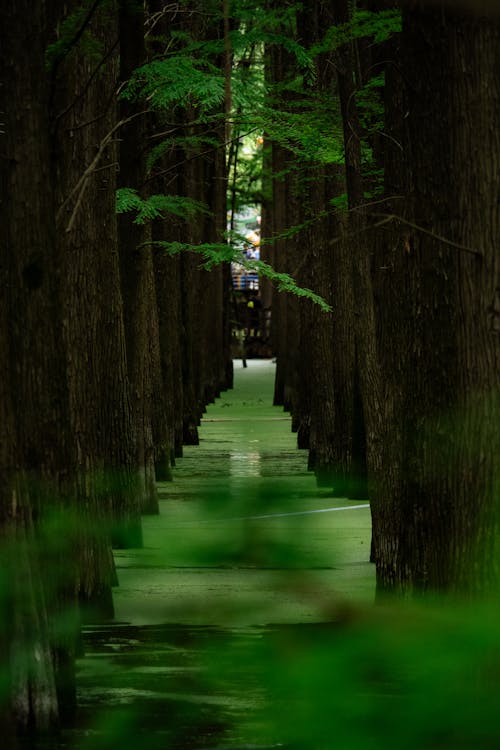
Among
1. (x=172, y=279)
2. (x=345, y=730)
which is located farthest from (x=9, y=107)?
(x=172, y=279)

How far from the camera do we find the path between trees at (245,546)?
2.86 meters

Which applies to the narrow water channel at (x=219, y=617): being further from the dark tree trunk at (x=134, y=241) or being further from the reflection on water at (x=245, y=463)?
the reflection on water at (x=245, y=463)

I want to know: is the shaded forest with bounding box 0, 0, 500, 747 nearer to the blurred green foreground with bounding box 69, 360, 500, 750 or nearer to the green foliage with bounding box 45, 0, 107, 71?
the green foliage with bounding box 45, 0, 107, 71

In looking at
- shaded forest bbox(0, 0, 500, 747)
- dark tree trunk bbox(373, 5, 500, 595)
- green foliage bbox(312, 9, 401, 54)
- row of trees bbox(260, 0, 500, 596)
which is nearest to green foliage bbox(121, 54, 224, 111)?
shaded forest bbox(0, 0, 500, 747)

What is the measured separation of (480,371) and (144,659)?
11.2ft

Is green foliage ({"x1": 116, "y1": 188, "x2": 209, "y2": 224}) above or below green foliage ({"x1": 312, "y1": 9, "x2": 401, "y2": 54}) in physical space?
below

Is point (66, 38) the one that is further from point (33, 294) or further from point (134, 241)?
point (134, 241)

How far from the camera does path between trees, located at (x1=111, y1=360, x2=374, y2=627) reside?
286 centimetres

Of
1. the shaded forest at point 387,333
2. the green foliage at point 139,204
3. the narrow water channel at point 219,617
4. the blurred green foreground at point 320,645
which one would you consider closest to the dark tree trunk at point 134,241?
the green foliage at point 139,204

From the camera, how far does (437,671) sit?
7.55ft

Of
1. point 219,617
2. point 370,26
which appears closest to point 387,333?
point 370,26

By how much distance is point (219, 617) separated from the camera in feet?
9.55

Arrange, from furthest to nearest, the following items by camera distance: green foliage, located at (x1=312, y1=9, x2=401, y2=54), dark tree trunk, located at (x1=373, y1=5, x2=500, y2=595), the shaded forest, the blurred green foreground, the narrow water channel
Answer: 1. green foliage, located at (x1=312, y1=9, x2=401, y2=54)
2. dark tree trunk, located at (x1=373, y1=5, x2=500, y2=595)
3. the shaded forest
4. the narrow water channel
5. the blurred green foreground

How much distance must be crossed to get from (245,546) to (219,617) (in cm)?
18
